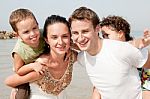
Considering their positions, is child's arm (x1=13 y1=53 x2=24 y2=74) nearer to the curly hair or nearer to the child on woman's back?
the child on woman's back

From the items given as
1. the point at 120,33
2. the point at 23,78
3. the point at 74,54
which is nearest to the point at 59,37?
the point at 74,54

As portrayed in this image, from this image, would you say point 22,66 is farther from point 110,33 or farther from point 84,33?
point 110,33

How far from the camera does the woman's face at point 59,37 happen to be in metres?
3.62

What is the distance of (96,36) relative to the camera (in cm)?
362

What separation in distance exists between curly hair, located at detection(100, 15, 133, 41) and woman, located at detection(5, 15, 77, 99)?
0.75 metres

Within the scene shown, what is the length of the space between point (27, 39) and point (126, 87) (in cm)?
130

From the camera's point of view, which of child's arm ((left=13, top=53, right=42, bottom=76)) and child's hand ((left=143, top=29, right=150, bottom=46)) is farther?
child's arm ((left=13, top=53, right=42, bottom=76))

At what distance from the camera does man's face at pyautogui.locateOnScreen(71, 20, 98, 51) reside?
3.52 meters

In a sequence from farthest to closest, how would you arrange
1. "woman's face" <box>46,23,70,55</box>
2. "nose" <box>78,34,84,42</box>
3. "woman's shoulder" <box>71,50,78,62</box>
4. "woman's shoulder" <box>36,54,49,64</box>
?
"woman's shoulder" <box>71,50,78,62</box>
"woman's shoulder" <box>36,54,49,64</box>
"woman's face" <box>46,23,70,55</box>
"nose" <box>78,34,84,42</box>

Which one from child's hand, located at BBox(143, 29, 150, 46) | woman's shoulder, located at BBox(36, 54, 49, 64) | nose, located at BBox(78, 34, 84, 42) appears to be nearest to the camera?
child's hand, located at BBox(143, 29, 150, 46)

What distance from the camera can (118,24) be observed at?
444 cm

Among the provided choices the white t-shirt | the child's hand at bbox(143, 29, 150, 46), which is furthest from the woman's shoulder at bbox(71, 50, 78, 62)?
the child's hand at bbox(143, 29, 150, 46)

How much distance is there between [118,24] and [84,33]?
1041 mm

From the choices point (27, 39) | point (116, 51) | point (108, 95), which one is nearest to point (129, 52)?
point (116, 51)
